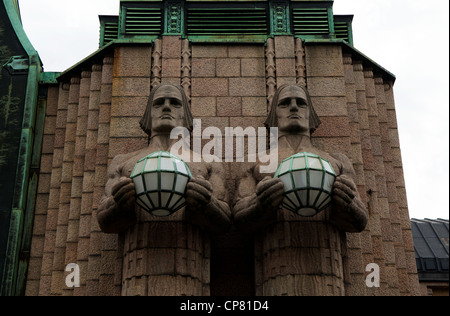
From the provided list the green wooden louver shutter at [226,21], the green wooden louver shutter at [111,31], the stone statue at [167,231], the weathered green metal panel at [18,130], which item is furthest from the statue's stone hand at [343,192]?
the green wooden louver shutter at [111,31]

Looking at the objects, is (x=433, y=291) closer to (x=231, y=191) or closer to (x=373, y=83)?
(x=373, y=83)

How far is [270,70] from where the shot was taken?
40.2 ft

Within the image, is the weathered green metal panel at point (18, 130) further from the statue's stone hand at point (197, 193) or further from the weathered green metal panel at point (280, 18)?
the weathered green metal panel at point (280, 18)

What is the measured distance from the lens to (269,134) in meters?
11.4

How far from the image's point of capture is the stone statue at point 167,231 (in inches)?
372

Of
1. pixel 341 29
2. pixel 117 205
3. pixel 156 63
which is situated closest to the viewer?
pixel 117 205

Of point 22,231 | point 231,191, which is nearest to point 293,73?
point 231,191

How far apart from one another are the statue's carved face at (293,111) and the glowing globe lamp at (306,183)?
1491 millimetres

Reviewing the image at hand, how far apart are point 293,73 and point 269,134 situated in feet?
4.47

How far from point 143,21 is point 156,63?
100 cm

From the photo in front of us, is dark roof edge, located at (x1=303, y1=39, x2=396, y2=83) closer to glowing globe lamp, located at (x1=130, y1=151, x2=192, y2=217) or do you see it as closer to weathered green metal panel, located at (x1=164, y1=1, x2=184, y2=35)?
weathered green metal panel, located at (x1=164, y1=1, x2=184, y2=35)

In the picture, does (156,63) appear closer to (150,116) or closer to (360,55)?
(150,116)

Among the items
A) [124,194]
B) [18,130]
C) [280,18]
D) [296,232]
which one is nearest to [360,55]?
[280,18]

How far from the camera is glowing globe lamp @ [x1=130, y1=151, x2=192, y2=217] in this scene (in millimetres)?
9102
